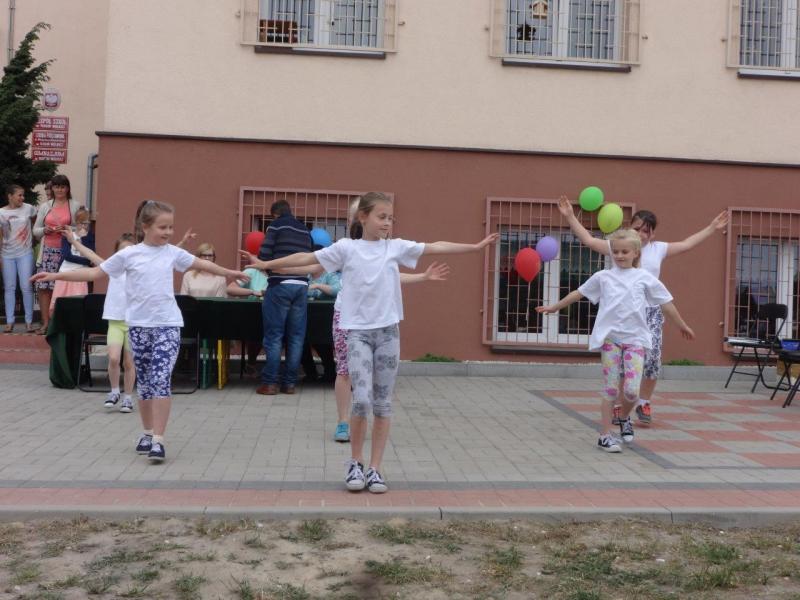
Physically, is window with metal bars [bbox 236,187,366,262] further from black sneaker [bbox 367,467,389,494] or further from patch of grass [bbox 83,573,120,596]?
patch of grass [bbox 83,573,120,596]

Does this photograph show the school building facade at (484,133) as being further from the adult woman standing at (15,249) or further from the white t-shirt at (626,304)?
the white t-shirt at (626,304)

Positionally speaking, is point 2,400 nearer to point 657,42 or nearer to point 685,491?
point 685,491

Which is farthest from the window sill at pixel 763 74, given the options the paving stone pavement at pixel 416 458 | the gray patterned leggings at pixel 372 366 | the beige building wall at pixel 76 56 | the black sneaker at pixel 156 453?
the beige building wall at pixel 76 56

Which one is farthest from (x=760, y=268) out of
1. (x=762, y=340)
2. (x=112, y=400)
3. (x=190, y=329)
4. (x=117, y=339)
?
(x=112, y=400)

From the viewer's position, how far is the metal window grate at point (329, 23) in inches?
521

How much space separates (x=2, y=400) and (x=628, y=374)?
6.08 m

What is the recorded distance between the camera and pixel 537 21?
44.5 feet

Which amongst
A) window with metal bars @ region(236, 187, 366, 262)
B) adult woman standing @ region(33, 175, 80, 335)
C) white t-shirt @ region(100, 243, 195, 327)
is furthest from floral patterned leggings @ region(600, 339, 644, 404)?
adult woman standing @ region(33, 175, 80, 335)

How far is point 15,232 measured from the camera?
493 inches

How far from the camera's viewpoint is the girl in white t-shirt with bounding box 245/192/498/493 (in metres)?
6.05

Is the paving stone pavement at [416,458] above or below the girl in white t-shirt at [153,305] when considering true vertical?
below

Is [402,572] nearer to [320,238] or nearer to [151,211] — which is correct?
[151,211]

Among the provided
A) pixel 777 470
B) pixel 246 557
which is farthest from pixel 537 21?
pixel 246 557

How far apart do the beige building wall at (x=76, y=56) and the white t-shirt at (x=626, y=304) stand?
15.7 metres
